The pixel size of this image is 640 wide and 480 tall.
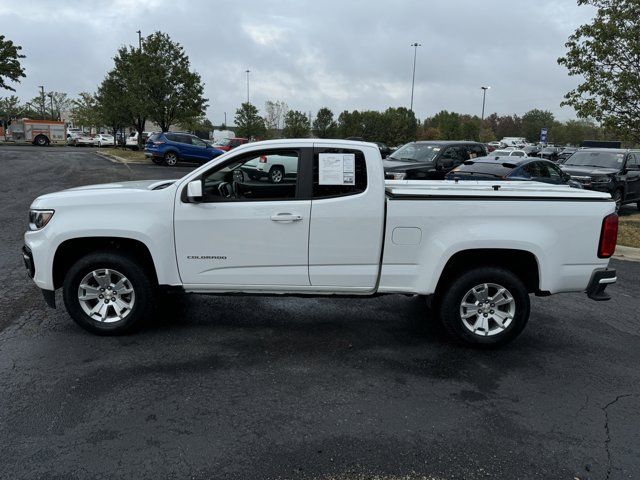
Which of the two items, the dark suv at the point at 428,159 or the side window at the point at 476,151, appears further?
the side window at the point at 476,151

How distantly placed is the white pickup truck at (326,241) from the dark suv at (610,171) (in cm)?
970

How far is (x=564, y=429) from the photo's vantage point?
347 centimetres

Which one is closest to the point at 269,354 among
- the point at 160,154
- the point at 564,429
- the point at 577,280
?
the point at 564,429

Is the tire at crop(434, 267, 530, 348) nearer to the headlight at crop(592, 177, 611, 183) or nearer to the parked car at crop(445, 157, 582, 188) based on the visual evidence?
the parked car at crop(445, 157, 582, 188)

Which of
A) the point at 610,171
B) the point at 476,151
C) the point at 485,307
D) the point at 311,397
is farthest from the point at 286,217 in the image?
the point at 476,151

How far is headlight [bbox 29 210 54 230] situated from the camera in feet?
15.3

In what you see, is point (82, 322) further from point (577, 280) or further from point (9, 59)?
point (9, 59)

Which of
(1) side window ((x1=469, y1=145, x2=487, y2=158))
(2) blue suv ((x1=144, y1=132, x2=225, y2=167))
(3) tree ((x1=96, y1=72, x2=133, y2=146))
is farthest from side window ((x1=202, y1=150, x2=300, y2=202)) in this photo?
(3) tree ((x1=96, y1=72, x2=133, y2=146))

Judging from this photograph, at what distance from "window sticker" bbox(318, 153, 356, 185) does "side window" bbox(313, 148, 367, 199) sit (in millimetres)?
33

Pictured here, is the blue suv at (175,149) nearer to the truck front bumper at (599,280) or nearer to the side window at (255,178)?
the side window at (255,178)

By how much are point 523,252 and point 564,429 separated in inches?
64.8

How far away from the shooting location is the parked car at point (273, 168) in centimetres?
468

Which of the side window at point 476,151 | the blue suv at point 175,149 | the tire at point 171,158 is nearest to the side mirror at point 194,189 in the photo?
the side window at point 476,151

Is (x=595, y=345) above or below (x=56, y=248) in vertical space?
below
